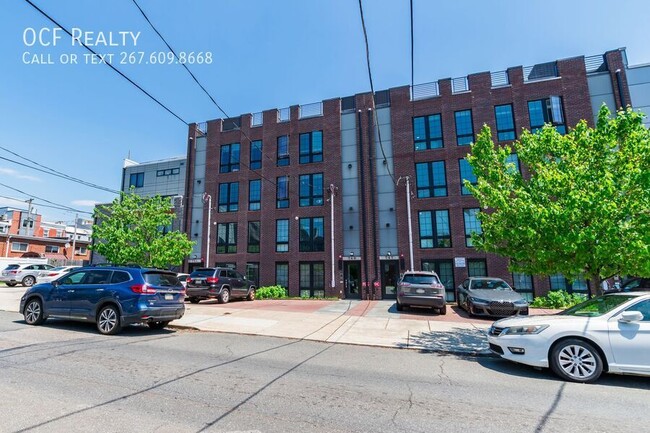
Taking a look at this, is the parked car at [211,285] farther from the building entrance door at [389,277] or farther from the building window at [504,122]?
the building window at [504,122]

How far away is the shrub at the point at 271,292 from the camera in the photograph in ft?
66.8

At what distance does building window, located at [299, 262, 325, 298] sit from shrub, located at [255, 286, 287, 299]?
4.28ft

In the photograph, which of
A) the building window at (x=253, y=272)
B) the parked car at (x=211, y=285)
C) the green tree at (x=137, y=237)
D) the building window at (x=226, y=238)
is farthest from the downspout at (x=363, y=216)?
the green tree at (x=137, y=237)

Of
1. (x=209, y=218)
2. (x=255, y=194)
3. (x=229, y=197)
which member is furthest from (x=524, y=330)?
(x=209, y=218)

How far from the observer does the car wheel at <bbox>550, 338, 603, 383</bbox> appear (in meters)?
5.42

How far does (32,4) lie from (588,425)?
10416mm

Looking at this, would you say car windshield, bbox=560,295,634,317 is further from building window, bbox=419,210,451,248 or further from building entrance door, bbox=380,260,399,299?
building entrance door, bbox=380,260,399,299

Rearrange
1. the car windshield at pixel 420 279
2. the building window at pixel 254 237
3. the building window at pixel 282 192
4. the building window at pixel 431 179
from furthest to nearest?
the building window at pixel 254 237 → the building window at pixel 282 192 → the building window at pixel 431 179 → the car windshield at pixel 420 279

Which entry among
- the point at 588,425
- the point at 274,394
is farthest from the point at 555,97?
the point at 274,394

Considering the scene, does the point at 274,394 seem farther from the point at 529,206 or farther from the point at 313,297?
the point at 313,297

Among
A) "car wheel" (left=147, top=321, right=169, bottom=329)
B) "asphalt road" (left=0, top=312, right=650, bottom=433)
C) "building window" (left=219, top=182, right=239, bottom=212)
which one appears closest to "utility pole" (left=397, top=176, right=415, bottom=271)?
"building window" (left=219, top=182, right=239, bottom=212)

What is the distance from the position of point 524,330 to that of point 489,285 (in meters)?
8.40

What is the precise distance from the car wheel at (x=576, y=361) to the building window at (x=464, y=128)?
1656 centimetres

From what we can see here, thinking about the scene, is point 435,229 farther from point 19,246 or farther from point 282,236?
point 19,246
